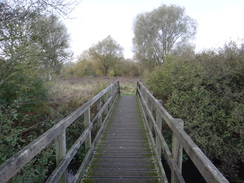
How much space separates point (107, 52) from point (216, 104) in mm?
30552

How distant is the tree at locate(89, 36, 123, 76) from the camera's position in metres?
33.9

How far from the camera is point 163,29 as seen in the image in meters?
19.2

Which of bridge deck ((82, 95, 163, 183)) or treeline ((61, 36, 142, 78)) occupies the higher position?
treeline ((61, 36, 142, 78))

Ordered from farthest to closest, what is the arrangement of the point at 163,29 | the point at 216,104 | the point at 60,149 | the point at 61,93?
the point at 163,29 < the point at 61,93 < the point at 216,104 < the point at 60,149

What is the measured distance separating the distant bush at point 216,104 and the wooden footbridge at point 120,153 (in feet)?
6.17

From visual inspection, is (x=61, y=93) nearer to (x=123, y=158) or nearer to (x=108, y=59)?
(x=123, y=158)

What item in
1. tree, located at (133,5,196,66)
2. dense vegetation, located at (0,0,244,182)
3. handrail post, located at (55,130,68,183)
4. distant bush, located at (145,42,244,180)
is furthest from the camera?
tree, located at (133,5,196,66)

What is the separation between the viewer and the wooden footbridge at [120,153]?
124 cm

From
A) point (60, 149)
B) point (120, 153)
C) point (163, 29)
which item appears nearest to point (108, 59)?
point (163, 29)

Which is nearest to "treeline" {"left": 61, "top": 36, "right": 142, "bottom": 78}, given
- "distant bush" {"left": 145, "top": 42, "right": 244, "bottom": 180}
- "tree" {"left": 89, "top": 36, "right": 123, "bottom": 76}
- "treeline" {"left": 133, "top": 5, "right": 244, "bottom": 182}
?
"tree" {"left": 89, "top": 36, "right": 123, "bottom": 76}

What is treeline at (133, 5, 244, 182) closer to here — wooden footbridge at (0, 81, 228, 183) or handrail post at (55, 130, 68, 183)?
wooden footbridge at (0, 81, 228, 183)

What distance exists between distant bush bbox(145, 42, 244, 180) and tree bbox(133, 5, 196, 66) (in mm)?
12439

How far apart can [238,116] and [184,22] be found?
17.4 metres

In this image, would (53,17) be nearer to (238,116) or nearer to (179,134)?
(179,134)
